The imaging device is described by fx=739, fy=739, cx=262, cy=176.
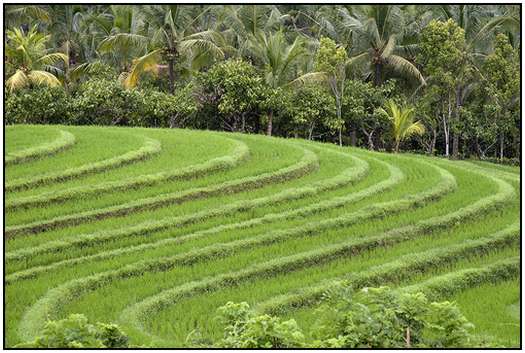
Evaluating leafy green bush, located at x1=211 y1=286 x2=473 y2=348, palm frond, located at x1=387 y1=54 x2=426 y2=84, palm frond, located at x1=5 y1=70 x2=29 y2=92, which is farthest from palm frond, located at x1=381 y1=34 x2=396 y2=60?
leafy green bush, located at x1=211 y1=286 x2=473 y2=348

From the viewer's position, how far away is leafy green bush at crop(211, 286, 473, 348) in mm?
4887

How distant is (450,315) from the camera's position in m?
5.11

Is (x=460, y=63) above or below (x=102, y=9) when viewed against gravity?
below

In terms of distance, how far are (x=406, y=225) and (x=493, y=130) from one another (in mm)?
10510

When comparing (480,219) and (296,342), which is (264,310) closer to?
(296,342)

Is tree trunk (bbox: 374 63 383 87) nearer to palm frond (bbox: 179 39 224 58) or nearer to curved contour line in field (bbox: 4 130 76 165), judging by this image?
palm frond (bbox: 179 39 224 58)

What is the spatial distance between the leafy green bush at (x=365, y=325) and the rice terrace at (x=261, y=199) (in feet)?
0.05

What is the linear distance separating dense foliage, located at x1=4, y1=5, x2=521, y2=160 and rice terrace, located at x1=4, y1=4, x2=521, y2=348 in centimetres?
8

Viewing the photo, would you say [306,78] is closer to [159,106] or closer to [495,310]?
[159,106]

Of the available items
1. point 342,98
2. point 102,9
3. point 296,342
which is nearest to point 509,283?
point 296,342

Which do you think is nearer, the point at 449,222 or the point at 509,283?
the point at 509,283

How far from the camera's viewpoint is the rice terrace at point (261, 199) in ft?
21.9

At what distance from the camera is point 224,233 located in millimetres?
9836

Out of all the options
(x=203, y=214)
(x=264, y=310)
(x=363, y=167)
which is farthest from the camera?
(x=363, y=167)
